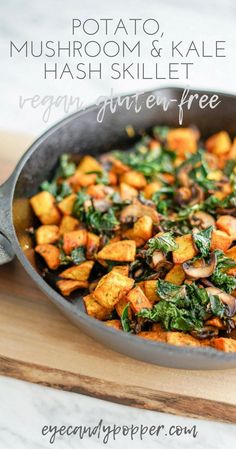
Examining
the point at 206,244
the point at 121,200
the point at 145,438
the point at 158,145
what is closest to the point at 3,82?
the point at 158,145

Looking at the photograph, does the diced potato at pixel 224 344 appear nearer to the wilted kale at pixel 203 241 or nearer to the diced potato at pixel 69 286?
the wilted kale at pixel 203 241

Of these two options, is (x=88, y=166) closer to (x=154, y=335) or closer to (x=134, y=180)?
(x=134, y=180)

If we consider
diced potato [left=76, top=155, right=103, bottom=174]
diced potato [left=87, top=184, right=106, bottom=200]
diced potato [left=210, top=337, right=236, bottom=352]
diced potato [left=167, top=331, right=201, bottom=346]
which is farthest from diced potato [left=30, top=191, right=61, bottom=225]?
diced potato [left=210, top=337, right=236, bottom=352]

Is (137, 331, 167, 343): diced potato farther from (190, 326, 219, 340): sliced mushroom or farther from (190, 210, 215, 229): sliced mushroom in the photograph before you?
(190, 210, 215, 229): sliced mushroom

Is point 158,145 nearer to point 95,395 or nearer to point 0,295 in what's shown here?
point 0,295

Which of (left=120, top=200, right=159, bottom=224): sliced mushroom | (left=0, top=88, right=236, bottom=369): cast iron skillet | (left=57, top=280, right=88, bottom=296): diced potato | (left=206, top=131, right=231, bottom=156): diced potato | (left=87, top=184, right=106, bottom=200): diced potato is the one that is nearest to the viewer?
(left=0, top=88, right=236, bottom=369): cast iron skillet

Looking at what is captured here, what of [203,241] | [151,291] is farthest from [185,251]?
[151,291]
